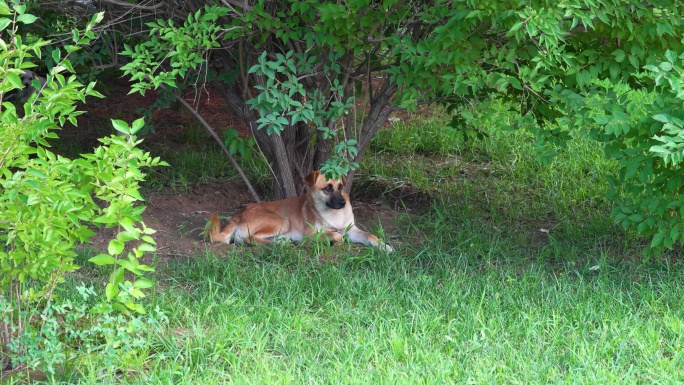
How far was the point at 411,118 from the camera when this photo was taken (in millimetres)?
10008

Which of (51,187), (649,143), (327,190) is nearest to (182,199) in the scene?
(327,190)

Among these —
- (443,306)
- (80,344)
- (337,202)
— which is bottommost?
(337,202)

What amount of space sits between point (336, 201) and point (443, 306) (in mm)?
1787

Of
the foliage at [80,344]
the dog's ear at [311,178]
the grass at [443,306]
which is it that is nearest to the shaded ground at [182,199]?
the grass at [443,306]

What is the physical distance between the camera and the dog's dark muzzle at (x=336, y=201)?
6805mm

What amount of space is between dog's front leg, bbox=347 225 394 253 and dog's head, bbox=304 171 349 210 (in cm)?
22

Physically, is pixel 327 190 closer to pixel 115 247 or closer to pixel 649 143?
pixel 649 143

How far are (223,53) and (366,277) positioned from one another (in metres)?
2.36

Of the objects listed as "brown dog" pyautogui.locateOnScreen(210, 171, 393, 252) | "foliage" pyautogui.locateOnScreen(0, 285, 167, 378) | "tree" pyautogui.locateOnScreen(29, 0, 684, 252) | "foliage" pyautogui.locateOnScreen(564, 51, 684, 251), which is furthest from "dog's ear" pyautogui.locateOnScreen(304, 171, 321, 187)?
"foliage" pyautogui.locateOnScreen(0, 285, 167, 378)

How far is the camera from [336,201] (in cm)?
680

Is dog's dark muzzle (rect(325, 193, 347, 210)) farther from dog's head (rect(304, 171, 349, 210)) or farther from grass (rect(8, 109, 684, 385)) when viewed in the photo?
grass (rect(8, 109, 684, 385))

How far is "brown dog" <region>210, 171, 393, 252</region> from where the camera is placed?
Answer: 6.75 meters

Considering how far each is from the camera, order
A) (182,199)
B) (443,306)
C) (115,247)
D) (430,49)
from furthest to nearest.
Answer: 1. (182,199)
2. (430,49)
3. (443,306)
4. (115,247)

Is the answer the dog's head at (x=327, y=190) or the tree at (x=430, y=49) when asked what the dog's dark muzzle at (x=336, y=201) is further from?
the tree at (x=430, y=49)
